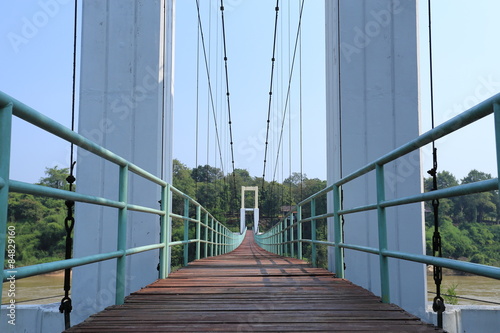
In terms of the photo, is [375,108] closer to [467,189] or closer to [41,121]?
[467,189]

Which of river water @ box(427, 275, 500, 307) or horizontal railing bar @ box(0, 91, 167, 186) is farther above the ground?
horizontal railing bar @ box(0, 91, 167, 186)

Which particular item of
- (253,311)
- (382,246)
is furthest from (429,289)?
(253,311)

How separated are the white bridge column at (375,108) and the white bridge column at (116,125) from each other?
7.38 ft

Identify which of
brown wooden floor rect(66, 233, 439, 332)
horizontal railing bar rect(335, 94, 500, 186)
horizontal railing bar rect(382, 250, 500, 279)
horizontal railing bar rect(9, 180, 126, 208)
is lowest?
brown wooden floor rect(66, 233, 439, 332)

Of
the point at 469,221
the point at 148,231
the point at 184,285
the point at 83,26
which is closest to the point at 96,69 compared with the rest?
the point at 83,26

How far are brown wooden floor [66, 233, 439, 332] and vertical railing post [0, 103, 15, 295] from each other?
0.75 m

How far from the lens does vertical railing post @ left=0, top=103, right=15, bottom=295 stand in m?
1.28

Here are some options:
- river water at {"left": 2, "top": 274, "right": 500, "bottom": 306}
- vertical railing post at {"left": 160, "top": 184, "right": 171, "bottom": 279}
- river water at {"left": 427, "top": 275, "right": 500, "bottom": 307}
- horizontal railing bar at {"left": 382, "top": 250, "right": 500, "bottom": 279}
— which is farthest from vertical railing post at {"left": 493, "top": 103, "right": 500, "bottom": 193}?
river water at {"left": 2, "top": 274, "right": 500, "bottom": 306}

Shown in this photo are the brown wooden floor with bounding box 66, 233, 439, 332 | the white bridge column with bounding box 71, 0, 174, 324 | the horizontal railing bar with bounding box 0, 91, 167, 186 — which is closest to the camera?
the horizontal railing bar with bounding box 0, 91, 167, 186

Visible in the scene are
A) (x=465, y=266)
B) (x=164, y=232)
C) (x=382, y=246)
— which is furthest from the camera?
(x=164, y=232)

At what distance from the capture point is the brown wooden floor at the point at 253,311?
1972 millimetres

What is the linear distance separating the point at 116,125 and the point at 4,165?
460 centimetres

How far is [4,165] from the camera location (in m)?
1.30

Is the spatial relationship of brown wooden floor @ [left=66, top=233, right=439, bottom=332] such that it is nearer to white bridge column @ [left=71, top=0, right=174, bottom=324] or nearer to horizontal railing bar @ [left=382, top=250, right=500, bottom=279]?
horizontal railing bar @ [left=382, top=250, right=500, bottom=279]
